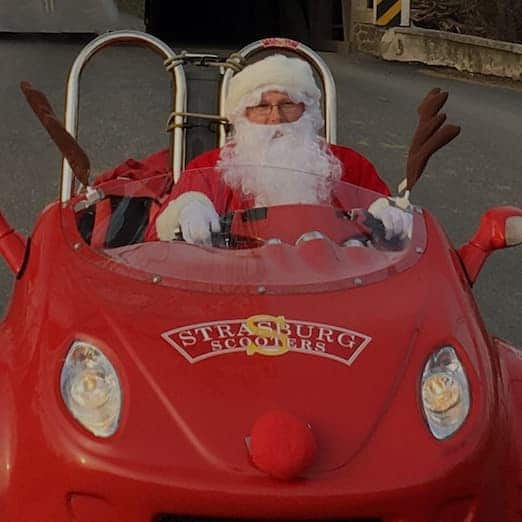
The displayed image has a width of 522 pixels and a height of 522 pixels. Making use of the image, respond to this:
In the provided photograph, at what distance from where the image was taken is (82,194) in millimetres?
4031

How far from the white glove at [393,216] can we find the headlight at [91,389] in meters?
1.14

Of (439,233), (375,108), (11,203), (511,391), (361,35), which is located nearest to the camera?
(511,391)

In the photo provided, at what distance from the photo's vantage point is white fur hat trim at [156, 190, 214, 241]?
384 cm

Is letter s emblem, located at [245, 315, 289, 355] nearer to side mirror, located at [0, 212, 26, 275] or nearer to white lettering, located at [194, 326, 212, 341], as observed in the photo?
white lettering, located at [194, 326, 212, 341]

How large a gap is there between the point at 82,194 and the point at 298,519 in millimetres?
1596

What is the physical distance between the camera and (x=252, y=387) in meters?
3.06

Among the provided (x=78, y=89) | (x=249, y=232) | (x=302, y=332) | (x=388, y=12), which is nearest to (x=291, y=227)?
(x=249, y=232)

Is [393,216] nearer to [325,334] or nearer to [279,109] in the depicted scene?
[325,334]

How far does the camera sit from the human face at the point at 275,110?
4570 mm

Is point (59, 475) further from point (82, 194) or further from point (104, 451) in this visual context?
point (82, 194)

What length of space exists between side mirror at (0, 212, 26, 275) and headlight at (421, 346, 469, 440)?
1.46 meters

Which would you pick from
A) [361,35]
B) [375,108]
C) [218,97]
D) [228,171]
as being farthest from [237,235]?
[361,35]

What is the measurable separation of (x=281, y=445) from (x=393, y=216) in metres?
1.23

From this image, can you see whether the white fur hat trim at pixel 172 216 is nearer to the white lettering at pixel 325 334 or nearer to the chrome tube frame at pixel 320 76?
the white lettering at pixel 325 334
